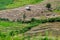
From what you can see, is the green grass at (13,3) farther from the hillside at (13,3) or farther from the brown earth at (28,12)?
the brown earth at (28,12)

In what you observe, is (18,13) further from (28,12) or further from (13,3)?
(13,3)

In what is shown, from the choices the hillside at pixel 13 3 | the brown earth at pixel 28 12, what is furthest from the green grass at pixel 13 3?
the brown earth at pixel 28 12

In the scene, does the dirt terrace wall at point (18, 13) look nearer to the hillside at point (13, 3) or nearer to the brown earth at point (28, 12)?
the brown earth at point (28, 12)

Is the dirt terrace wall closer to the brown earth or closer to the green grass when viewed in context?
the brown earth

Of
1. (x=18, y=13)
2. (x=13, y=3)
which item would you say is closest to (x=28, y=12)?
(x=18, y=13)

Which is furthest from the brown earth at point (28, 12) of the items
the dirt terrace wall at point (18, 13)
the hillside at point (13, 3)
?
the hillside at point (13, 3)

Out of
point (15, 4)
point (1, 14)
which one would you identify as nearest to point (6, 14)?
point (1, 14)

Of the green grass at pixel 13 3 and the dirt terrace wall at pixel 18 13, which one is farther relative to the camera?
the green grass at pixel 13 3

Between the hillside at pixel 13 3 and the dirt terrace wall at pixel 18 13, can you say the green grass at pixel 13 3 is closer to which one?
the hillside at pixel 13 3

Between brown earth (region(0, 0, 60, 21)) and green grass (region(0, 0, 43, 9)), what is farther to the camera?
green grass (region(0, 0, 43, 9))

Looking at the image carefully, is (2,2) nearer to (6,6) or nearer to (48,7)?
(6,6)

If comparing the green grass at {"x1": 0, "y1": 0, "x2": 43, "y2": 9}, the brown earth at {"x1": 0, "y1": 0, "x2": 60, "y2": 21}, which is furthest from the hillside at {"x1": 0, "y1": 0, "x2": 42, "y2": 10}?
the brown earth at {"x1": 0, "y1": 0, "x2": 60, "y2": 21}

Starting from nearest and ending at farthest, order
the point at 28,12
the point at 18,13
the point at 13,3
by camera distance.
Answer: the point at 18,13 → the point at 28,12 → the point at 13,3

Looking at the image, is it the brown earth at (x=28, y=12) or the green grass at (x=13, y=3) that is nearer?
the brown earth at (x=28, y=12)
